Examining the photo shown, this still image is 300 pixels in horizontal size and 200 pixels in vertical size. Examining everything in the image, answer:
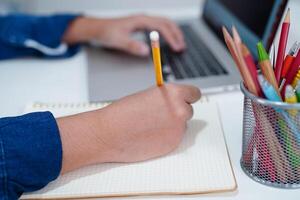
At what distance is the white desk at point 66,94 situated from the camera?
0.49 metres

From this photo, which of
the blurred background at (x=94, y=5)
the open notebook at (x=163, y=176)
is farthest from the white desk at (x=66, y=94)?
the blurred background at (x=94, y=5)

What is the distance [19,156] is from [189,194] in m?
0.19

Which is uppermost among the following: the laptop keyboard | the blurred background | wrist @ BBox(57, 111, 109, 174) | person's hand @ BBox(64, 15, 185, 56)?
wrist @ BBox(57, 111, 109, 174)

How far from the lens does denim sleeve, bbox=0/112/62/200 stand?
1.57ft

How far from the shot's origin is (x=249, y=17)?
845 mm

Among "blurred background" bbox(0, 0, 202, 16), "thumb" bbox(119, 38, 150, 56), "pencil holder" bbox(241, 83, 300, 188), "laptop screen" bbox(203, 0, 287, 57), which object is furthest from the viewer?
"blurred background" bbox(0, 0, 202, 16)

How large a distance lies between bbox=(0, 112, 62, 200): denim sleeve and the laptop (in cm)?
21

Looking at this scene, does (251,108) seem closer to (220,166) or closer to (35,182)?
(220,166)

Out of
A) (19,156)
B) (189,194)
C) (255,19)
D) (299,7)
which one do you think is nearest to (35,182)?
(19,156)

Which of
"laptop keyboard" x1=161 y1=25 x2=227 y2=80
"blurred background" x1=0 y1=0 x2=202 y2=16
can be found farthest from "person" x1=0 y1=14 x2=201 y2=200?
"blurred background" x1=0 y1=0 x2=202 y2=16

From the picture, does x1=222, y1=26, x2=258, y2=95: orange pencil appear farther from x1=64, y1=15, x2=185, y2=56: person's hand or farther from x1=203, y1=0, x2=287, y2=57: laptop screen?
x1=64, y1=15, x2=185, y2=56: person's hand

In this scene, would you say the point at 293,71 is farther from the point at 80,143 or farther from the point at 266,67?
the point at 80,143

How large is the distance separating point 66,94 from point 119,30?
23cm

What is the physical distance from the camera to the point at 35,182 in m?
0.48
